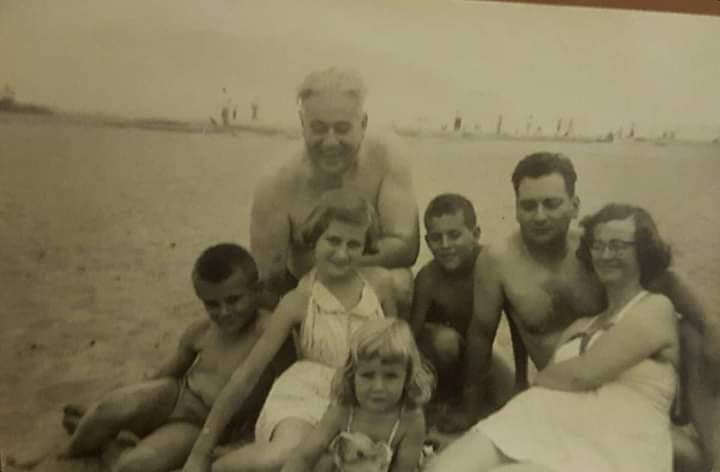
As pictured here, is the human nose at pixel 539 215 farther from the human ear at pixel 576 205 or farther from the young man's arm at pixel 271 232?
the young man's arm at pixel 271 232

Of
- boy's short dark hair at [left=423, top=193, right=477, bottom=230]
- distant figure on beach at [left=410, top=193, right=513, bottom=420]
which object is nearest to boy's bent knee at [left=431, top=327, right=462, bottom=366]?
distant figure on beach at [left=410, top=193, right=513, bottom=420]

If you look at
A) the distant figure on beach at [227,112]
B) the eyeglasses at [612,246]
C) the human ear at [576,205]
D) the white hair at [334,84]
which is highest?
the white hair at [334,84]

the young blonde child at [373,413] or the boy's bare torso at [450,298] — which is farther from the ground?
the boy's bare torso at [450,298]

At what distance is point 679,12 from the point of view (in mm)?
1020

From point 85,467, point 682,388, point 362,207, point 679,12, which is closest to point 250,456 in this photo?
point 85,467

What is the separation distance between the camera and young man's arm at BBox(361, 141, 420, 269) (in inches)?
37.0

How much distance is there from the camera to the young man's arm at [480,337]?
0.94m

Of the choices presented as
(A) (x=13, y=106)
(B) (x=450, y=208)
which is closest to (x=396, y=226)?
(B) (x=450, y=208)

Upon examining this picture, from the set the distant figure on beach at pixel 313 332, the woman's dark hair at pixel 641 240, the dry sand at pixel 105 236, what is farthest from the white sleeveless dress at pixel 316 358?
the woman's dark hair at pixel 641 240

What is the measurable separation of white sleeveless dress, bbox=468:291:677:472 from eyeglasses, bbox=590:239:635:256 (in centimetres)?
7

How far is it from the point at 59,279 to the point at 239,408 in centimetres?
21

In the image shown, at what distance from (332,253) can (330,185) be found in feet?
0.22

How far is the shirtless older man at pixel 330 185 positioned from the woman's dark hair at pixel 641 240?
0.56 ft

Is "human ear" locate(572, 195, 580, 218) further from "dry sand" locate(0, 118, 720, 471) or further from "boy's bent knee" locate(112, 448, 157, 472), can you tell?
"boy's bent knee" locate(112, 448, 157, 472)
